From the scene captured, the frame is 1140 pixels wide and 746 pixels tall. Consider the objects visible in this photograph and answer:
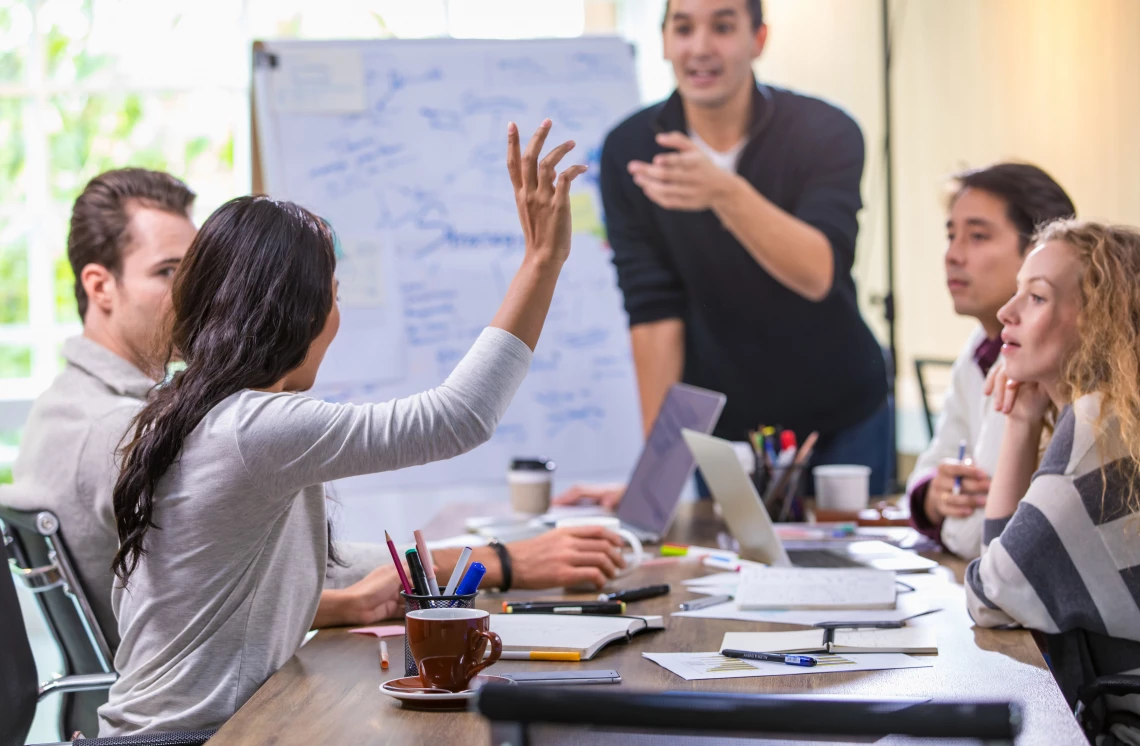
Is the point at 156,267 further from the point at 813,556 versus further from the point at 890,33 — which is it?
the point at 890,33

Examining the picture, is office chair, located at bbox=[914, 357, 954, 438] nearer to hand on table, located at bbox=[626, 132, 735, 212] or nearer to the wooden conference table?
hand on table, located at bbox=[626, 132, 735, 212]

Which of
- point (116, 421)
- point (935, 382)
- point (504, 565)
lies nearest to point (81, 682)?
point (116, 421)

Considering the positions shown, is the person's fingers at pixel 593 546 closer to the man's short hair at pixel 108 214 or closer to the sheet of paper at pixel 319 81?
the man's short hair at pixel 108 214

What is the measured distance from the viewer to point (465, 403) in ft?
3.63

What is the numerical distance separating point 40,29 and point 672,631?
4.25 m

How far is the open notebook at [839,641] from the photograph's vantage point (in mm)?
1181

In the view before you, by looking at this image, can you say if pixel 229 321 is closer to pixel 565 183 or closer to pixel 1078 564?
pixel 565 183

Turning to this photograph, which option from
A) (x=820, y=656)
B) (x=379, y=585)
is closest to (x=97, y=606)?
(x=379, y=585)

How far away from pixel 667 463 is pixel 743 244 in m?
1.36

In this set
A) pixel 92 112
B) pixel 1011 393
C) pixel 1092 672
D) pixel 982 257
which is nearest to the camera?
pixel 1092 672

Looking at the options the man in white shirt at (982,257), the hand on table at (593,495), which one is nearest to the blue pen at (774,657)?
the man in white shirt at (982,257)

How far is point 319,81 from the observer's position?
128 inches

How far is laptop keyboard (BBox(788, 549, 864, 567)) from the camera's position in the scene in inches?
66.1

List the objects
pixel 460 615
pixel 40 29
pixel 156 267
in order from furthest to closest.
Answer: pixel 40 29 < pixel 156 267 < pixel 460 615
